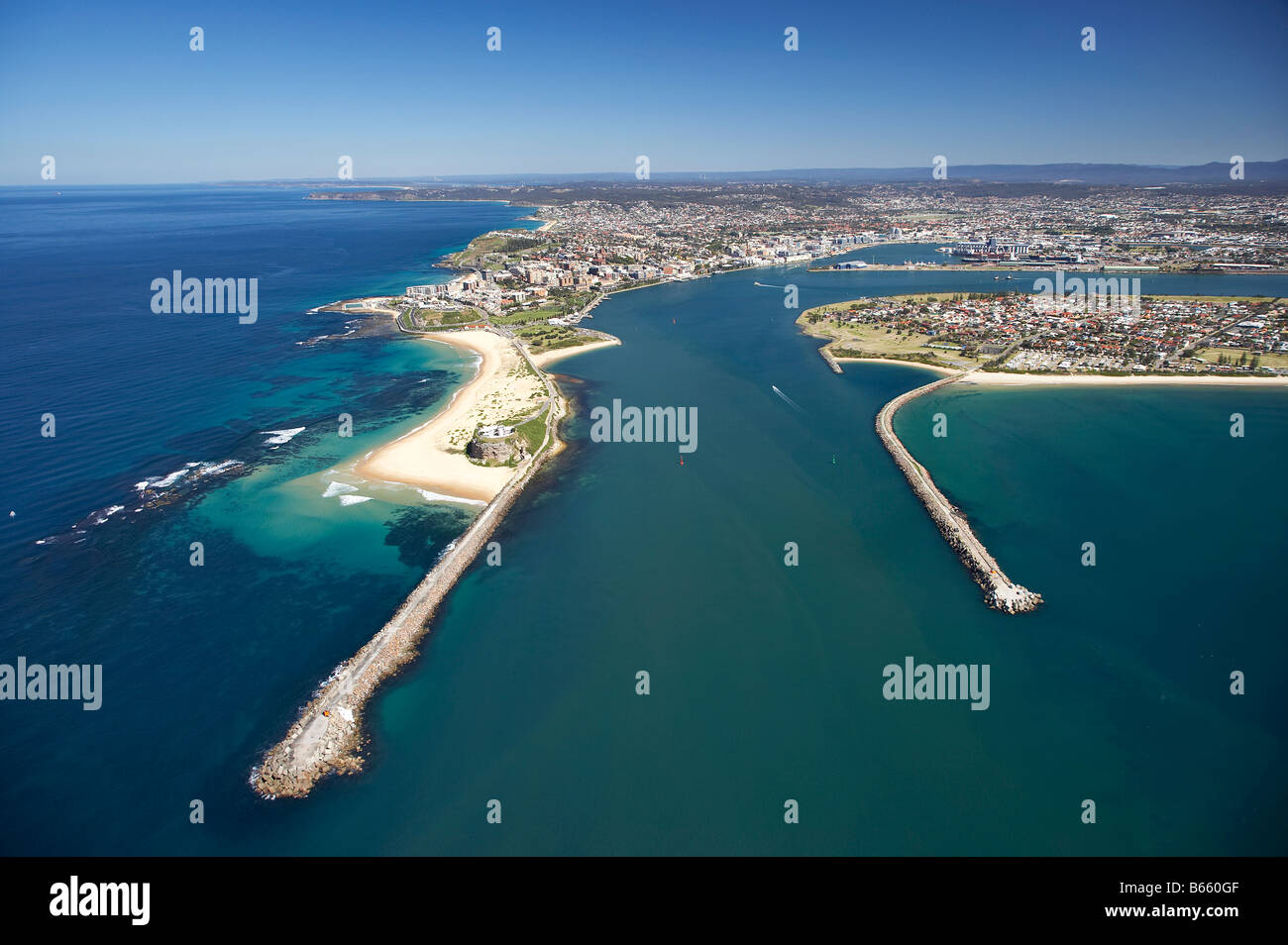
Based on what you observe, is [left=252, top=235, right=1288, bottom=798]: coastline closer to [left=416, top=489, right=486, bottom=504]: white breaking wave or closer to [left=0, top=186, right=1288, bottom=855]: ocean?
[left=416, top=489, right=486, bottom=504]: white breaking wave

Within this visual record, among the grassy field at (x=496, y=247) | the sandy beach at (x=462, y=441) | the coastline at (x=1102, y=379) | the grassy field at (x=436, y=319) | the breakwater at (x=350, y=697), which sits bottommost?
the breakwater at (x=350, y=697)

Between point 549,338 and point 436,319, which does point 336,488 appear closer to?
point 549,338

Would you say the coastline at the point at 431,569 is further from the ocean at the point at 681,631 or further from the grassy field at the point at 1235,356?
the grassy field at the point at 1235,356

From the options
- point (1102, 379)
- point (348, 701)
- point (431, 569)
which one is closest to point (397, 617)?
point (431, 569)

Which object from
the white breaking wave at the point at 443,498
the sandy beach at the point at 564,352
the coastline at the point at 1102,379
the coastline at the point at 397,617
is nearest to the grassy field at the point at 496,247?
the sandy beach at the point at 564,352

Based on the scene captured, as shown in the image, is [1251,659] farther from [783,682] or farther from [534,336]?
[534,336]
